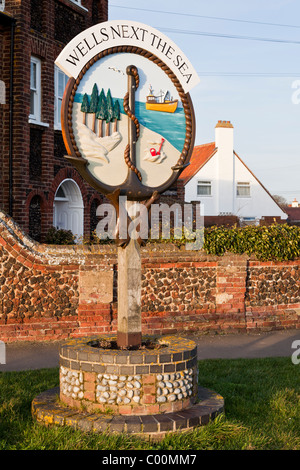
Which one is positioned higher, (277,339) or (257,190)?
(257,190)

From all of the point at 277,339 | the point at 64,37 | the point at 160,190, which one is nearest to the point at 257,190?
the point at 64,37

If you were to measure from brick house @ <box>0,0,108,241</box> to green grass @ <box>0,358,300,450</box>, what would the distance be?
8485 mm

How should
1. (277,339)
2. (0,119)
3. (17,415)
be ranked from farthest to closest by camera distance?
1. (0,119)
2. (277,339)
3. (17,415)

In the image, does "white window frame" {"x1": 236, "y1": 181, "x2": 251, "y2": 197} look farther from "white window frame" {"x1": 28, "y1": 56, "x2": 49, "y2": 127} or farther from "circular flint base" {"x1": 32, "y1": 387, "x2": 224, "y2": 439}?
"circular flint base" {"x1": 32, "y1": 387, "x2": 224, "y2": 439}

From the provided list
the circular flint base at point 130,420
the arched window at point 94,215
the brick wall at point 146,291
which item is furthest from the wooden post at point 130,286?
the arched window at point 94,215

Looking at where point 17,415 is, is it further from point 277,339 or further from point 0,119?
point 0,119

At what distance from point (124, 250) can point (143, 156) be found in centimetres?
100

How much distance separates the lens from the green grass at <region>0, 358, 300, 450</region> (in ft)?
16.0

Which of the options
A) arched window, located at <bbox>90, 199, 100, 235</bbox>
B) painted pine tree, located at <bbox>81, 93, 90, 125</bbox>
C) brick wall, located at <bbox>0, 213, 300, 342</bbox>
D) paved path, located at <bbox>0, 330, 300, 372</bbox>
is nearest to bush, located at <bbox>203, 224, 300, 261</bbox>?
brick wall, located at <bbox>0, 213, 300, 342</bbox>

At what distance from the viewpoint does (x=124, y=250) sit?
Result: 19.8 ft

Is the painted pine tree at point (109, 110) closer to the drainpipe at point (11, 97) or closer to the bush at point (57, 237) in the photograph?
the bush at point (57, 237)

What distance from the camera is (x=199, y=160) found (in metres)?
38.0

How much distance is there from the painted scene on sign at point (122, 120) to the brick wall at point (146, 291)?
170 inches

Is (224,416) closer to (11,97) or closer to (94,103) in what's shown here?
(94,103)
